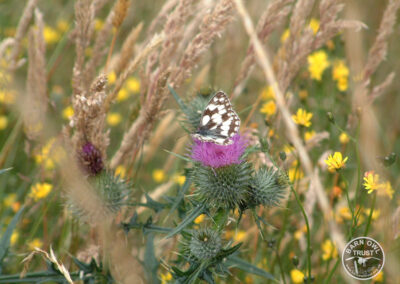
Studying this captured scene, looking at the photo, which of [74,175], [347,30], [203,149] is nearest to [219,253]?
[203,149]

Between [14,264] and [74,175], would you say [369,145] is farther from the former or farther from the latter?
Answer: [14,264]

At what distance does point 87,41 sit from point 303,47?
1.82 meters

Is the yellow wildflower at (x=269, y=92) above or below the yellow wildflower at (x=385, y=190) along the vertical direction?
above

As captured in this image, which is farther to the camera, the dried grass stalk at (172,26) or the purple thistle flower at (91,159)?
the dried grass stalk at (172,26)

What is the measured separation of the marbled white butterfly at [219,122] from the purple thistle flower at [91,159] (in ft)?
2.41

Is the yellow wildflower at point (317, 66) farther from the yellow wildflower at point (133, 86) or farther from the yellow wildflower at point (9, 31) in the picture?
the yellow wildflower at point (9, 31)

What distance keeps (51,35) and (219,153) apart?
5.51 meters

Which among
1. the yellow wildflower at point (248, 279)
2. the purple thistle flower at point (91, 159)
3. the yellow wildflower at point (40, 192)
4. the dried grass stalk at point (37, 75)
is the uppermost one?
the dried grass stalk at point (37, 75)

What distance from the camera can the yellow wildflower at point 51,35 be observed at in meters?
7.39

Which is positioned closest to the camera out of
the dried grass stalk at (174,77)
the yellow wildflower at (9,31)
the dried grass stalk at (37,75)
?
the dried grass stalk at (174,77)

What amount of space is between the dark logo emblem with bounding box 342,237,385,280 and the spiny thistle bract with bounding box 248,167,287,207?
0.58 metres

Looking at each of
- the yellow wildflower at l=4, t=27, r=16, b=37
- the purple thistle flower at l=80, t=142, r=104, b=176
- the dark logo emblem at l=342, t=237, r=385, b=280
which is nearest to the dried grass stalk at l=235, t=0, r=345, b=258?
the dark logo emblem at l=342, t=237, r=385, b=280

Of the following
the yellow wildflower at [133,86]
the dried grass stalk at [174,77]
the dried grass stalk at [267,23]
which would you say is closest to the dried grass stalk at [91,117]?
the dried grass stalk at [174,77]

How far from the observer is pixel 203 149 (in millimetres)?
2914
